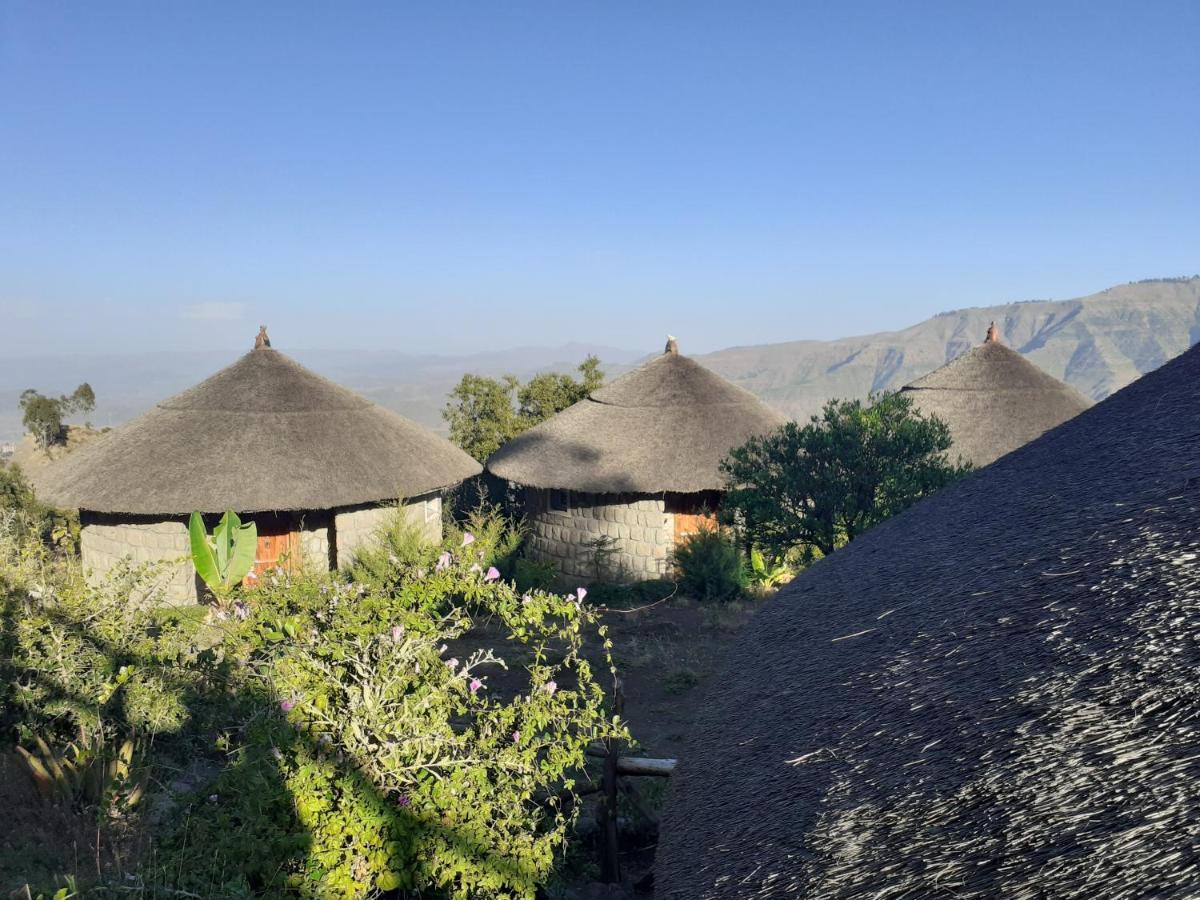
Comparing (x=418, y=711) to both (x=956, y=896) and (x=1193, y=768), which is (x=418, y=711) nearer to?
(x=956, y=896)

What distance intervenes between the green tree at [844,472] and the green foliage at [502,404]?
33.4 feet

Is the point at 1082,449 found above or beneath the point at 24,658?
above

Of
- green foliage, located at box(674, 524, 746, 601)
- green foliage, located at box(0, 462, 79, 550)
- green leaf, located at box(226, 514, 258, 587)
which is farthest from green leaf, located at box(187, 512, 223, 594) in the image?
green foliage, located at box(674, 524, 746, 601)

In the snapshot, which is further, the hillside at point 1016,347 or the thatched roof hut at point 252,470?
the hillside at point 1016,347

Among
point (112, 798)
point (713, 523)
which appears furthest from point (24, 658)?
point (713, 523)

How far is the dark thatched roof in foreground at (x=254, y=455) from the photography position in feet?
42.4

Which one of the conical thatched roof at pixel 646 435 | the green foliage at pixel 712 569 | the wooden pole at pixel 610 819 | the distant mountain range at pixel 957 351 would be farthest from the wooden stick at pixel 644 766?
the distant mountain range at pixel 957 351

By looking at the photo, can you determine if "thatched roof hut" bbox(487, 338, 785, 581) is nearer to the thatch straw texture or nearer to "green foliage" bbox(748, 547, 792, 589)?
"green foliage" bbox(748, 547, 792, 589)

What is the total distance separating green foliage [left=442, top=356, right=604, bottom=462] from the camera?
66.6 ft

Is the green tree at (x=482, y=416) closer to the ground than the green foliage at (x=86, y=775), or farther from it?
farther from it

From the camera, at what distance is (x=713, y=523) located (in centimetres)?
1503

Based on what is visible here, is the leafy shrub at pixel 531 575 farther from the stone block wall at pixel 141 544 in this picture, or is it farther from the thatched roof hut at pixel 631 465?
the stone block wall at pixel 141 544

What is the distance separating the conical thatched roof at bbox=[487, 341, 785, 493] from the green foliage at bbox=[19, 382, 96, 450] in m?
12.7

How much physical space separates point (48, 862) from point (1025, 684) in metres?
5.29
